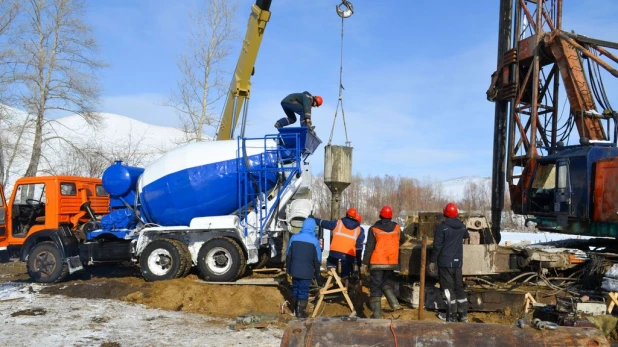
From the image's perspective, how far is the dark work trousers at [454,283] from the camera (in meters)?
7.58

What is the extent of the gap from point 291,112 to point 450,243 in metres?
4.68

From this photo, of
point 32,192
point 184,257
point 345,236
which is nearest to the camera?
point 345,236

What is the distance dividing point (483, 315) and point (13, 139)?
957 inches

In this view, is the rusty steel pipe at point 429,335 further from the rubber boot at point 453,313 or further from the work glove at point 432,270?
the work glove at point 432,270

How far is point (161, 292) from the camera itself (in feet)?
30.2

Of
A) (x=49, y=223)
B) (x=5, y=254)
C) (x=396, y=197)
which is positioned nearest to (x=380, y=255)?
(x=49, y=223)

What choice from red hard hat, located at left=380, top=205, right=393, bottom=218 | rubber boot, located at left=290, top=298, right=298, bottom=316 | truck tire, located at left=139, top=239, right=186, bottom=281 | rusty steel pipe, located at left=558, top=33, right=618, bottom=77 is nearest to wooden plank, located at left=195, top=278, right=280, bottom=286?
truck tire, located at left=139, top=239, right=186, bottom=281

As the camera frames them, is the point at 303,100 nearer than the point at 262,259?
A: Yes

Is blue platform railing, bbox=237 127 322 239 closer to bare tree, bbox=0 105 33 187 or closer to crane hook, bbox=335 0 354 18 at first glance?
crane hook, bbox=335 0 354 18

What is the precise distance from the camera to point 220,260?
32.8 ft

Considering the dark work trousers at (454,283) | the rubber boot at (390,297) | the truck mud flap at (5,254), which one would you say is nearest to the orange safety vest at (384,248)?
the rubber boot at (390,297)

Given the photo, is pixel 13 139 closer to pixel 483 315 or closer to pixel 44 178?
pixel 44 178

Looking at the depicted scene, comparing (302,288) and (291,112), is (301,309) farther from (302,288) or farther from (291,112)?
(291,112)

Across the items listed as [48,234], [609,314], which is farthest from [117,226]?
[609,314]
